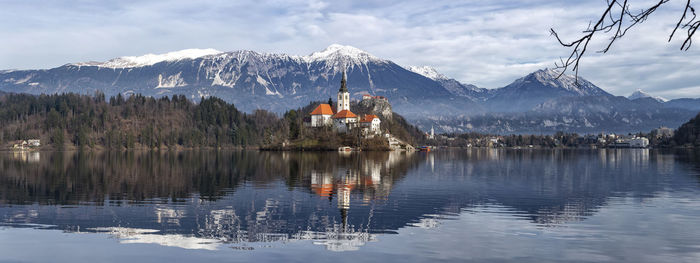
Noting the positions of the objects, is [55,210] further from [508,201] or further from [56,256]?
[508,201]

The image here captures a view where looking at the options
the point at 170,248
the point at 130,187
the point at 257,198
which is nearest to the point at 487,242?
the point at 170,248

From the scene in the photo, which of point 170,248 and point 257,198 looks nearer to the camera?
point 170,248

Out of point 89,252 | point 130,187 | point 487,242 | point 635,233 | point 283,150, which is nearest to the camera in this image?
point 89,252

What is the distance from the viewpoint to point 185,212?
32.1 metres

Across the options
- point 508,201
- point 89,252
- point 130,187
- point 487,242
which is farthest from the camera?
point 130,187

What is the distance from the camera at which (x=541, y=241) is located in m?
23.6

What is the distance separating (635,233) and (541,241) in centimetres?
596

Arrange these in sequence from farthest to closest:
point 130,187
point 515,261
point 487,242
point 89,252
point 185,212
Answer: point 130,187
point 185,212
point 487,242
point 89,252
point 515,261

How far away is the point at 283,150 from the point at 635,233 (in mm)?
171716

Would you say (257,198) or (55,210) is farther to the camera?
(257,198)

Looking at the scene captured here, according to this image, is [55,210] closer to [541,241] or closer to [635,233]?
[541,241]

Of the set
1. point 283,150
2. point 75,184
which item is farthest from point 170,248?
point 283,150

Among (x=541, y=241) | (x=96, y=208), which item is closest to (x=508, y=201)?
(x=541, y=241)

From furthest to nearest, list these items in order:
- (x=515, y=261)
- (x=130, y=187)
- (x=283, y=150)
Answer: (x=283, y=150) < (x=130, y=187) < (x=515, y=261)
